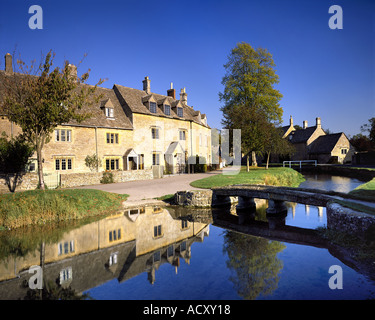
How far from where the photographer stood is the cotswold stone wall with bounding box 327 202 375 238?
8.98m

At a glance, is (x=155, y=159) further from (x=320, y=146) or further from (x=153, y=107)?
(x=320, y=146)

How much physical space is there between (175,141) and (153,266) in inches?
→ 1093

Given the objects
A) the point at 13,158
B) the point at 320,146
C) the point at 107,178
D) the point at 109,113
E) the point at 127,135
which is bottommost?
the point at 107,178

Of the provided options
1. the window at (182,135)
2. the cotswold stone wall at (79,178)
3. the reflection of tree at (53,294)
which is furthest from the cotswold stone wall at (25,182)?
the window at (182,135)

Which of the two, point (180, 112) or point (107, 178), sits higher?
point (180, 112)

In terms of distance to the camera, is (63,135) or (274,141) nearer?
(63,135)

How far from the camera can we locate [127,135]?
30203 millimetres

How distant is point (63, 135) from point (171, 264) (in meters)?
20.8

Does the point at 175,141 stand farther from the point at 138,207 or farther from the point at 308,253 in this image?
the point at 308,253

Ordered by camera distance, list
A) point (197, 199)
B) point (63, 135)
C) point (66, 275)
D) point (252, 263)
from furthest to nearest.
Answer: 1. point (63, 135)
2. point (197, 199)
3. point (252, 263)
4. point (66, 275)

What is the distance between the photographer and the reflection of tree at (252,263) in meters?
7.03

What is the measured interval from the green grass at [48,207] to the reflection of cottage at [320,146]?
4322 centimetres
